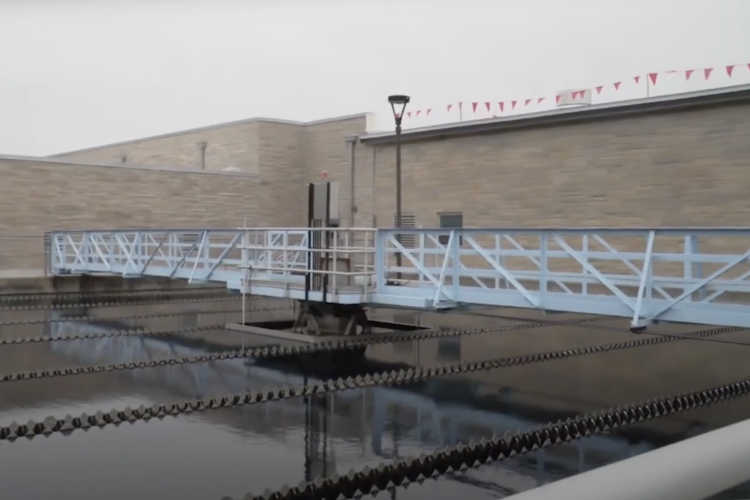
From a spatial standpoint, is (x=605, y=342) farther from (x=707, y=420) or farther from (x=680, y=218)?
(x=680, y=218)

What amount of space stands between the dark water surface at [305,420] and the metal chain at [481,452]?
0.16 meters

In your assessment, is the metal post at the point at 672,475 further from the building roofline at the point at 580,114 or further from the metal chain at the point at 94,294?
the metal chain at the point at 94,294

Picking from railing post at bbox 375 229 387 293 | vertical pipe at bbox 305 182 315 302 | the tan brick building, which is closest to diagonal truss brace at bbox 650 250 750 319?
railing post at bbox 375 229 387 293

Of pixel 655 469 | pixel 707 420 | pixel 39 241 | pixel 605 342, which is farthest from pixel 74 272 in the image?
pixel 655 469

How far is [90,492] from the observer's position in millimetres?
4883

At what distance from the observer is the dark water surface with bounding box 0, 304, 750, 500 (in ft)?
16.9

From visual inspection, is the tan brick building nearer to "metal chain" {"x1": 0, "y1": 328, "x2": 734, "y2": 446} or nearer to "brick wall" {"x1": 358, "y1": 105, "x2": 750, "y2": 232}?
"brick wall" {"x1": 358, "y1": 105, "x2": 750, "y2": 232}

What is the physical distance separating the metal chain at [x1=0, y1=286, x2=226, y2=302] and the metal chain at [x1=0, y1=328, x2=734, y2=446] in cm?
1140

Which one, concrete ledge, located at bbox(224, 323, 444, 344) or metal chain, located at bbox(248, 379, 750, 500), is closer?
metal chain, located at bbox(248, 379, 750, 500)

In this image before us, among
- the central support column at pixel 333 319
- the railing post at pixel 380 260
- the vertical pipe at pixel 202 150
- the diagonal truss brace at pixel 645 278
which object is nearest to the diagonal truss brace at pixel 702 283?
the diagonal truss brace at pixel 645 278

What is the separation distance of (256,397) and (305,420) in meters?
0.89

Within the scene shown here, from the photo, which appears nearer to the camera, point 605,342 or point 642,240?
point 605,342

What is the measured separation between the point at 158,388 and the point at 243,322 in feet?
14.6

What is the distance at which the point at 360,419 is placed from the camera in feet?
22.6
